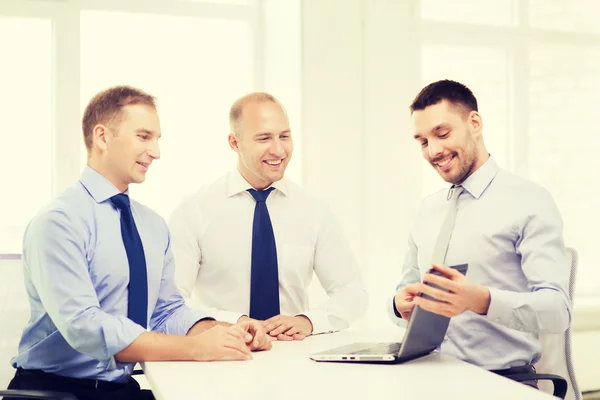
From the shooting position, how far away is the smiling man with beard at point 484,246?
212 centimetres

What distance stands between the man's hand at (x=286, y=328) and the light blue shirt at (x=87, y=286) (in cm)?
23

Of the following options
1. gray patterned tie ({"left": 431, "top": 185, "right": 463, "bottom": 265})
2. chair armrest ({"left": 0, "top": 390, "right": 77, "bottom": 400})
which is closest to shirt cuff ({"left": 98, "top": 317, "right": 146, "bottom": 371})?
chair armrest ({"left": 0, "top": 390, "right": 77, "bottom": 400})

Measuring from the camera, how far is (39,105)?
3.75 meters

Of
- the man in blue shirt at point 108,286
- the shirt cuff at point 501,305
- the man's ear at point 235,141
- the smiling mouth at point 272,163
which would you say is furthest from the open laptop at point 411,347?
the man's ear at point 235,141

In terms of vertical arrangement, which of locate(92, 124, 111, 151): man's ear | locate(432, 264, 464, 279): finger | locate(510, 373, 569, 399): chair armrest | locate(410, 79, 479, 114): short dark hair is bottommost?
locate(510, 373, 569, 399): chair armrest

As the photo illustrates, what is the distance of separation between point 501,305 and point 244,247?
1.20 meters

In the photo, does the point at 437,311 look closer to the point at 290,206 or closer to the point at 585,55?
the point at 290,206

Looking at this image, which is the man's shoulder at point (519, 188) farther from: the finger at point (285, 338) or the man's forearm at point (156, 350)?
the man's forearm at point (156, 350)

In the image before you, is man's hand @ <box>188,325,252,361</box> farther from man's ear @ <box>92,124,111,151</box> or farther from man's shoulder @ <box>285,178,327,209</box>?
man's shoulder @ <box>285,178,327,209</box>

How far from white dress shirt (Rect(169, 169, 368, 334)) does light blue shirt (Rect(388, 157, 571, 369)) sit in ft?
1.75

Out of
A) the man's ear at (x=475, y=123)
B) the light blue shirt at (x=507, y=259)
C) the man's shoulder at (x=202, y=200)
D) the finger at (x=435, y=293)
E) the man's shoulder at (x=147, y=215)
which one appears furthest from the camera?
→ the man's shoulder at (x=202, y=200)

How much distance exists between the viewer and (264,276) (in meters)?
2.86

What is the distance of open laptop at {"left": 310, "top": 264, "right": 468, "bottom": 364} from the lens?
72.9 inches

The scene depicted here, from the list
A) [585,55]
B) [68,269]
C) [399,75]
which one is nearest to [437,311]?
[68,269]
